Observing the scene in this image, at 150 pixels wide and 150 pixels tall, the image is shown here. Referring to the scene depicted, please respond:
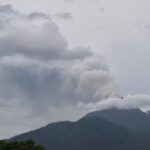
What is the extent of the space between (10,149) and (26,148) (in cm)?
539

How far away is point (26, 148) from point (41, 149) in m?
5.23

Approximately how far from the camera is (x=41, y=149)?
11856 cm

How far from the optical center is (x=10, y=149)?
116 meters

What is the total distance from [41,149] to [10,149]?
10593mm

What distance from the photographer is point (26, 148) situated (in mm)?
117125
